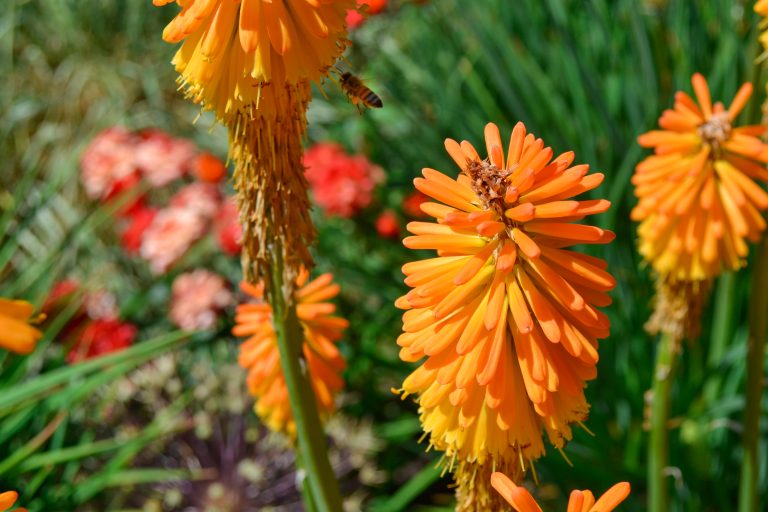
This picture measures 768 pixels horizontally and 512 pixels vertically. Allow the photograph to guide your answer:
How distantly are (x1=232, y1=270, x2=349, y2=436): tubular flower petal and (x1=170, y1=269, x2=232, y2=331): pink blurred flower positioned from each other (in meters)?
1.39

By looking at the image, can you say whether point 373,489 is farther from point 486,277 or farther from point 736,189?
point 486,277

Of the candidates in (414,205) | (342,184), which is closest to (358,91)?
(342,184)

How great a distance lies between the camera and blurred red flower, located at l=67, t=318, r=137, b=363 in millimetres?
3402

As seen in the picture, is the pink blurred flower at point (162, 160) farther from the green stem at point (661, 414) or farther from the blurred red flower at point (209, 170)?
the green stem at point (661, 414)

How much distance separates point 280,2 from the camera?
1.30 meters

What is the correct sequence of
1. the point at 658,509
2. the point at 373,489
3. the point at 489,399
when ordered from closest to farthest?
the point at 489,399 < the point at 658,509 < the point at 373,489

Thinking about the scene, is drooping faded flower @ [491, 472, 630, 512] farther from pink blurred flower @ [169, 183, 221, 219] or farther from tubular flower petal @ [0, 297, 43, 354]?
pink blurred flower @ [169, 183, 221, 219]

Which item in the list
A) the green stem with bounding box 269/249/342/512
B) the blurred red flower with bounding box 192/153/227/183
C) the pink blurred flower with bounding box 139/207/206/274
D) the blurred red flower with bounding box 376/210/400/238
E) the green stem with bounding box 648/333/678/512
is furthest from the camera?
the blurred red flower with bounding box 192/153/227/183

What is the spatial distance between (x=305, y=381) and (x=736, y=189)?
968 millimetres

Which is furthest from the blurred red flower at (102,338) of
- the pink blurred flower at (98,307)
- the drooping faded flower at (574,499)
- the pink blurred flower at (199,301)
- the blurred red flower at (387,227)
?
the drooping faded flower at (574,499)

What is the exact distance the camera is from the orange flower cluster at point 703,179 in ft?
5.87

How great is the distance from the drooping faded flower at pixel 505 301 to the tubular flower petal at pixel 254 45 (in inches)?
10.4

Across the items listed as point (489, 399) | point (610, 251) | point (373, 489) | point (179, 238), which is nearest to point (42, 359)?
point (179, 238)

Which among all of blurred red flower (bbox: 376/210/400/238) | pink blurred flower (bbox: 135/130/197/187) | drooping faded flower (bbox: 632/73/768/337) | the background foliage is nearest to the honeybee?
drooping faded flower (bbox: 632/73/768/337)
